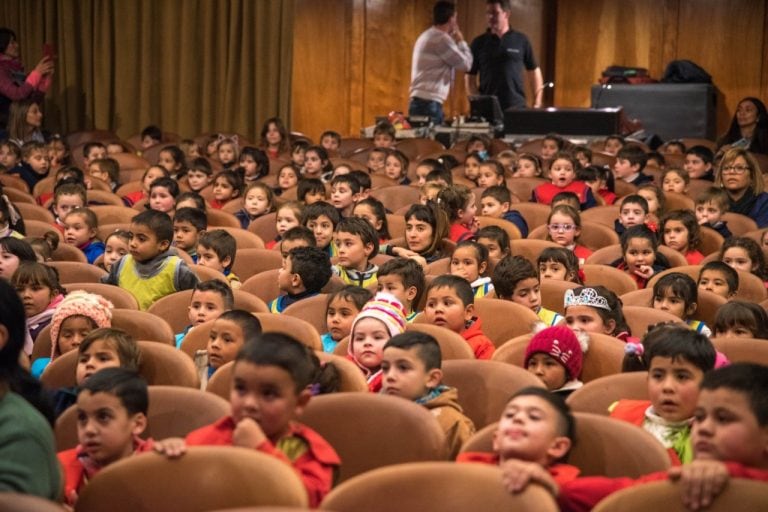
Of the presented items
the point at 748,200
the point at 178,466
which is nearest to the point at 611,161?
the point at 748,200

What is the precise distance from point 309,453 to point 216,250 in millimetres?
2580

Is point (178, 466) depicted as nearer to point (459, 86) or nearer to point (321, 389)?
point (321, 389)

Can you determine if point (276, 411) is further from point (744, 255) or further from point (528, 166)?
point (528, 166)

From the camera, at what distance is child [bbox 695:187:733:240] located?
6129mm

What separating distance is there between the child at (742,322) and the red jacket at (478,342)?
80 centimetres

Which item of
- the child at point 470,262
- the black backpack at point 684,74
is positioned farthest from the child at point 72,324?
the black backpack at point 684,74

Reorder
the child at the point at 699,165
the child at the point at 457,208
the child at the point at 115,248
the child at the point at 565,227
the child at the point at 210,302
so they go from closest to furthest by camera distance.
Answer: the child at the point at 210,302, the child at the point at 115,248, the child at the point at 565,227, the child at the point at 457,208, the child at the point at 699,165

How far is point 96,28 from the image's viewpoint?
473 inches

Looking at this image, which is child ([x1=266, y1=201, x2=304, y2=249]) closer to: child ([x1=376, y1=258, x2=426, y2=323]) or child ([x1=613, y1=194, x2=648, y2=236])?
child ([x1=376, y1=258, x2=426, y2=323])

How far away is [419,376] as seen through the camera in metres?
3.27

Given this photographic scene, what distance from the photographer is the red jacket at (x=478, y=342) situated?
4.03 m

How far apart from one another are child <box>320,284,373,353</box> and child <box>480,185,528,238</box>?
7.64 feet

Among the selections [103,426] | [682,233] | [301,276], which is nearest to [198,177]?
[301,276]

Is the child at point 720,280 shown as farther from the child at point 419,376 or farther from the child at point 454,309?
the child at point 419,376
